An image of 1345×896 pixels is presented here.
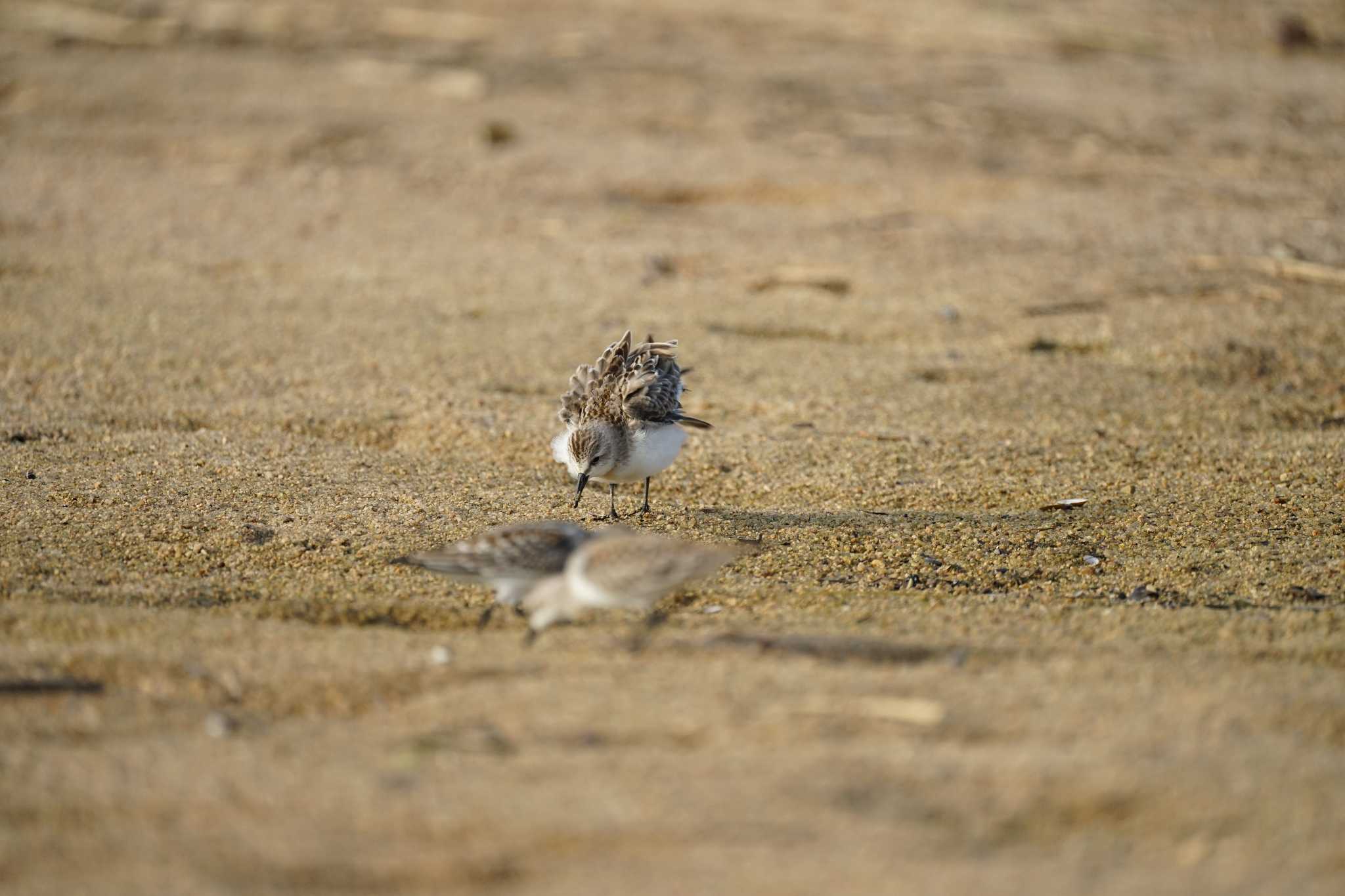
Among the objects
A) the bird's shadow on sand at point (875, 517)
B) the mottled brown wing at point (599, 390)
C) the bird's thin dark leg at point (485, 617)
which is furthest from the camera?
the mottled brown wing at point (599, 390)

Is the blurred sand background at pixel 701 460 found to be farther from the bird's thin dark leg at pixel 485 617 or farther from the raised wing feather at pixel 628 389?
the raised wing feather at pixel 628 389

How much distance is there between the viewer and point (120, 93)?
12.8 m

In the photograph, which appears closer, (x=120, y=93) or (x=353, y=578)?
(x=353, y=578)

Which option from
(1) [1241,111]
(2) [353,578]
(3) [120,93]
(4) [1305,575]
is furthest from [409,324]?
(1) [1241,111]

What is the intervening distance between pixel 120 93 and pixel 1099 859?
12.1 m

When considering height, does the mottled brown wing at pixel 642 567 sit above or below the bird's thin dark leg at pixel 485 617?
above

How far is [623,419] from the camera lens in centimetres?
561

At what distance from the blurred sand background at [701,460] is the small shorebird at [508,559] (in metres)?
0.20

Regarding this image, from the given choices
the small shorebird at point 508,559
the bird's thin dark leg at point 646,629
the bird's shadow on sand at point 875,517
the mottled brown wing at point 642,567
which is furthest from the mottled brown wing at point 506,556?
the bird's shadow on sand at point 875,517

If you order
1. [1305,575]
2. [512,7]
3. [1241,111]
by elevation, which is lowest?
[1305,575]

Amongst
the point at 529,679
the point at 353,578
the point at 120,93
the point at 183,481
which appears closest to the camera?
the point at 529,679

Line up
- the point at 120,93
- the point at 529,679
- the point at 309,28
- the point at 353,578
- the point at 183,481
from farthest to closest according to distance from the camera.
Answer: the point at 309,28 → the point at 120,93 → the point at 183,481 → the point at 353,578 → the point at 529,679

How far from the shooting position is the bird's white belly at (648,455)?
5457 millimetres

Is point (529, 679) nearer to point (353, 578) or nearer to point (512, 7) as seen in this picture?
point (353, 578)
